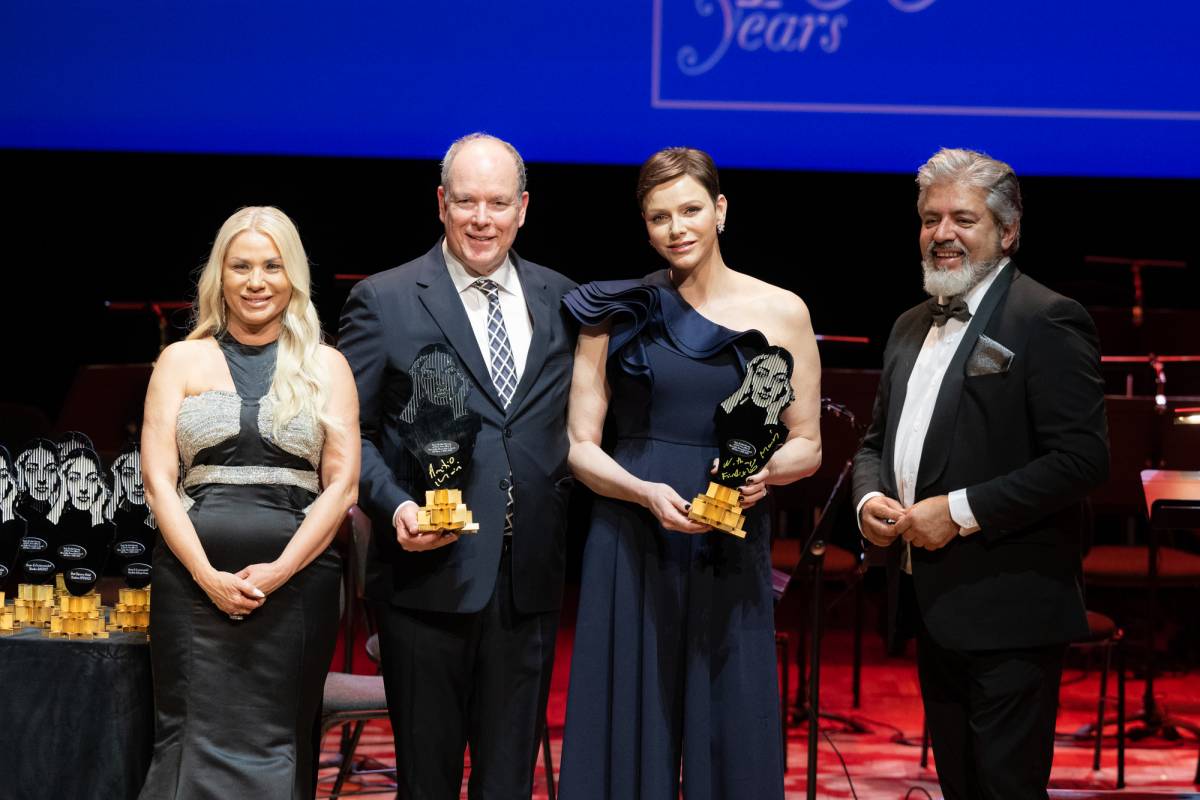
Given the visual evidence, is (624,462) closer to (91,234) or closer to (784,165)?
(784,165)

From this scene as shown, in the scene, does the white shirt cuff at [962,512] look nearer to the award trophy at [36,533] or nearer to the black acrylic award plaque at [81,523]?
the black acrylic award plaque at [81,523]

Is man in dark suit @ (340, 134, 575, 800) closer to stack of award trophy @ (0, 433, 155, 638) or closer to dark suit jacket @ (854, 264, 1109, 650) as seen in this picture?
stack of award trophy @ (0, 433, 155, 638)

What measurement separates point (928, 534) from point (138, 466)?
1.91 m

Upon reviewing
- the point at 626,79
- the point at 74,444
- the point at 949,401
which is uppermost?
the point at 626,79

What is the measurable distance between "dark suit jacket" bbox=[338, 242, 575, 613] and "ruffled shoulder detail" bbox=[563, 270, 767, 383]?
6.0 inches

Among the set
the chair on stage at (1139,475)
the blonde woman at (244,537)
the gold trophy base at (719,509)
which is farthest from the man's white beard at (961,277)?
the chair on stage at (1139,475)

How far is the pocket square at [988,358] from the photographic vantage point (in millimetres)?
3084

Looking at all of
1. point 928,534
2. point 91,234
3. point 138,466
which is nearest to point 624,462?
point 928,534

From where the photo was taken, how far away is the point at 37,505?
3.56 m

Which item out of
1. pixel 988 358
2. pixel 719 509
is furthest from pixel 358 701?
pixel 988 358

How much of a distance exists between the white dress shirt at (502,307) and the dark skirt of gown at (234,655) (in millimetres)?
526

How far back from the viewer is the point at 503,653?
3.23 metres

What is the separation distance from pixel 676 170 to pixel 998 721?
1.37 m

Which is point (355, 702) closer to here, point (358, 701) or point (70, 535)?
point (358, 701)
